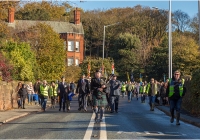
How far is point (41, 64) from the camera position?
55219 millimetres

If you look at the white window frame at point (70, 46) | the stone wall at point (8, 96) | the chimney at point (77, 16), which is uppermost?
the chimney at point (77, 16)

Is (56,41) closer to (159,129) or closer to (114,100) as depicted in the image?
(114,100)

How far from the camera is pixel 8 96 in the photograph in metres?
27.9

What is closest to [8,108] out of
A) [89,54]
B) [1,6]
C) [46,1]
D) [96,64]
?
[1,6]

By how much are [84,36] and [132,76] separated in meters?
18.8

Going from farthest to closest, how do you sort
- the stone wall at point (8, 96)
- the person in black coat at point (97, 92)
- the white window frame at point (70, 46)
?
1. the white window frame at point (70, 46)
2. the stone wall at point (8, 96)
3. the person in black coat at point (97, 92)

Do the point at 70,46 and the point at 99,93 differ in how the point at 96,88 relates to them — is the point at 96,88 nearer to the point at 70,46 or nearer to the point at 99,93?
the point at 99,93

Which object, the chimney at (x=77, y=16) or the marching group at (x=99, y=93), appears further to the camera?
the chimney at (x=77, y=16)

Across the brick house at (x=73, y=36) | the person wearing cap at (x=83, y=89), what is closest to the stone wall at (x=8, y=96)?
the person wearing cap at (x=83, y=89)

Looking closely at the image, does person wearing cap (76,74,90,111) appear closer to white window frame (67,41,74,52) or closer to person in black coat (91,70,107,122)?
person in black coat (91,70,107,122)

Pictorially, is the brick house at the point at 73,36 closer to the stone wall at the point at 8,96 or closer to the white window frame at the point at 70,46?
A: the white window frame at the point at 70,46

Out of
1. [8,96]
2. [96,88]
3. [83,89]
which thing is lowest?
[8,96]

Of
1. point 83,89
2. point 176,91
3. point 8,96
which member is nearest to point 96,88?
point 176,91

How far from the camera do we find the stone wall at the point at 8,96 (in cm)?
2626
